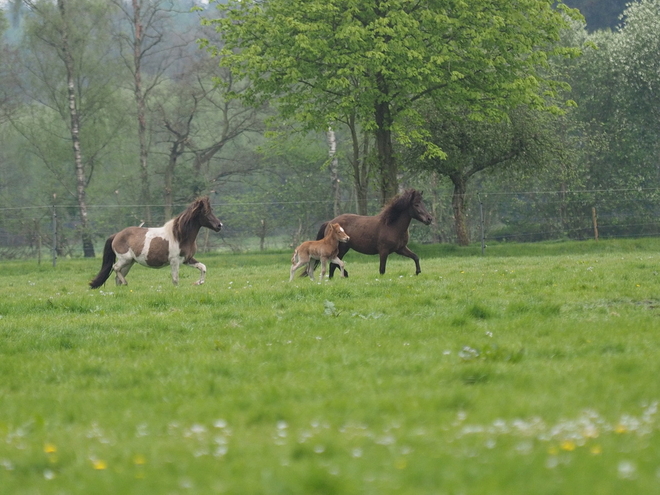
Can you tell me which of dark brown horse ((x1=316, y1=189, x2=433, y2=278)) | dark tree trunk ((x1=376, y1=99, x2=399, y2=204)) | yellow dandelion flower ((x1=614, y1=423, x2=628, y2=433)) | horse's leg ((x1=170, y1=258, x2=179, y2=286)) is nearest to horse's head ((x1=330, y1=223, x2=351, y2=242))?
dark brown horse ((x1=316, y1=189, x2=433, y2=278))

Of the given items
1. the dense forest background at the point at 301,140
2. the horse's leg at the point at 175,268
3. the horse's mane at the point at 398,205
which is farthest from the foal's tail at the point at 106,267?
the dense forest background at the point at 301,140

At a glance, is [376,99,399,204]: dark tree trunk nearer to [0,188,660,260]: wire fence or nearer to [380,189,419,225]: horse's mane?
[0,188,660,260]: wire fence

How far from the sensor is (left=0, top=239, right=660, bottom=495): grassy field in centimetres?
439

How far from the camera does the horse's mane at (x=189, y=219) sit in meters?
18.4

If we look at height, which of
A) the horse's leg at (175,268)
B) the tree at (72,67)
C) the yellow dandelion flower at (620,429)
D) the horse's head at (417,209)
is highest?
the tree at (72,67)

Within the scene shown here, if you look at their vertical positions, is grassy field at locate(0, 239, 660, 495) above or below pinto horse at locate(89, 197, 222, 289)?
below

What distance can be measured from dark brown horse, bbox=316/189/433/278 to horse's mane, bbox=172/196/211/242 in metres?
3.25

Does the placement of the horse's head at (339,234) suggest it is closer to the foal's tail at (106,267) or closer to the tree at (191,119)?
the foal's tail at (106,267)

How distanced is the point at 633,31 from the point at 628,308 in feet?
141

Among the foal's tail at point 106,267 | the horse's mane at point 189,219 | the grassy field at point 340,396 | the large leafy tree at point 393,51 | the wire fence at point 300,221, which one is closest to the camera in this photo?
the grassy field at point 340,396

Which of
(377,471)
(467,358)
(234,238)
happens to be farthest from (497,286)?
(234,238)

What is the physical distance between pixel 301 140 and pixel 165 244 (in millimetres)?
Result: 27853

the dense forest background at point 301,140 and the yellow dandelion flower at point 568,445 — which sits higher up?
the dense forest background at point 301,140

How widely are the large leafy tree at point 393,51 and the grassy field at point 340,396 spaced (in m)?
19.5
